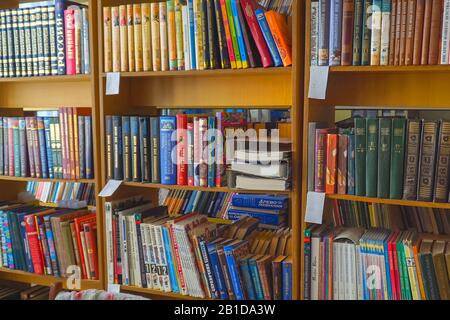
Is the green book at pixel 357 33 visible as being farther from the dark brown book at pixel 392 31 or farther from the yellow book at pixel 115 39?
the yellow book at pixel 115 39

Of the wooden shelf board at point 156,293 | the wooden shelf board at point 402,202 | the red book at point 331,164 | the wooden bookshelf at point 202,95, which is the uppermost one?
the wooden bookshelf at point 202,95

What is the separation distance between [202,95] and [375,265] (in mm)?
1012

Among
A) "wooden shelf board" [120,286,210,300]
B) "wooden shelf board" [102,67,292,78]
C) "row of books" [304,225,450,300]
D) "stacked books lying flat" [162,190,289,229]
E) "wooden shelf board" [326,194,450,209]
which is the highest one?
"wooden shelf board" [102,67,292,78]

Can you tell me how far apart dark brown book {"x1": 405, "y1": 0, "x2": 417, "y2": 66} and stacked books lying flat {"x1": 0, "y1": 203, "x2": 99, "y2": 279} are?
146 cm

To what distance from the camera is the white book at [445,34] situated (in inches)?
57.8

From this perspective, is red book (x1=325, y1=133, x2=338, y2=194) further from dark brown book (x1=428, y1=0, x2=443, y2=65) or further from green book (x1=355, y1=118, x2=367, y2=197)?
dark brown book (x1=428, y1=0, x2=443, y2=65)

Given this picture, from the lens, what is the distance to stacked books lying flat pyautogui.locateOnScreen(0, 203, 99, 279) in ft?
6.99

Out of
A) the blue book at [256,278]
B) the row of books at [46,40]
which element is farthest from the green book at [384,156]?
the row of books at [46,40]

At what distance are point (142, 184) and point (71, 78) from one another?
56 cm

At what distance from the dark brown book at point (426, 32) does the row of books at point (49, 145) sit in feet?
4.34

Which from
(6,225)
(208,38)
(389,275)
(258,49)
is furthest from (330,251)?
(6,225)

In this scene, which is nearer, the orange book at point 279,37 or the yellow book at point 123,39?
the orange book at point 279,37

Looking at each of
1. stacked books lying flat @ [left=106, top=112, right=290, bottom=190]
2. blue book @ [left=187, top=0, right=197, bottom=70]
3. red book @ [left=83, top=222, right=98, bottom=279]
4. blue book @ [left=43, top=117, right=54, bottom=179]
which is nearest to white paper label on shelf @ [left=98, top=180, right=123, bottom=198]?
stacked books lying flat @ [left=106, top=112, right=290, bottom=190]

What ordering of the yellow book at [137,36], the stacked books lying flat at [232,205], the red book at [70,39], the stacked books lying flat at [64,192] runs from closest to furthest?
the yellow book at [137,36], the red book at [70,39], the stacked books lying flat at [232,205], the stacked books lying flat at [64,192]
